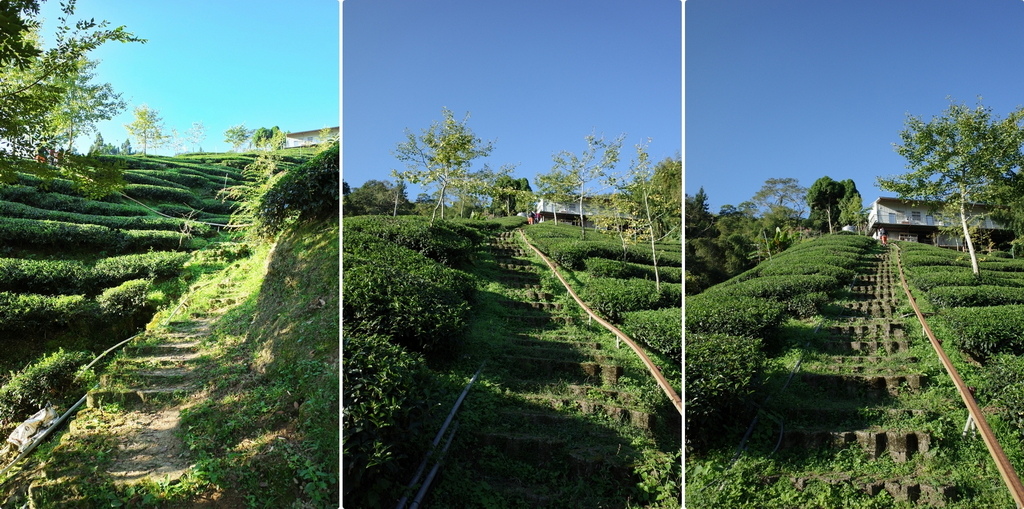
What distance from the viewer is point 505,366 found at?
3344 millimetres

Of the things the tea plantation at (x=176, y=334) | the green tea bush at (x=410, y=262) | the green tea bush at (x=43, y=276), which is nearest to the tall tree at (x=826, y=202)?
the green tea bush at (x=410, y=262)

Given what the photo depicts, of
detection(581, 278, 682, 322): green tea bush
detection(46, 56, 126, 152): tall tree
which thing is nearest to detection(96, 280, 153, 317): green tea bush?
detection(46, 56, 126, 152): tall tree

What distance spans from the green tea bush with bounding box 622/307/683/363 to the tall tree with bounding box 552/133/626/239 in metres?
0.61

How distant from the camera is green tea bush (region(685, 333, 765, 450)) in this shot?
2.95 meters

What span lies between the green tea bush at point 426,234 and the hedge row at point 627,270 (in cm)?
74

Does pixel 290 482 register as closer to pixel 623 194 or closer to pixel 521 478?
pixel 521 478

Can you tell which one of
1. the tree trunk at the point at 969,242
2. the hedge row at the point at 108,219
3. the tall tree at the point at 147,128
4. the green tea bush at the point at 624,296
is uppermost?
the tall tree at the point at 147,128

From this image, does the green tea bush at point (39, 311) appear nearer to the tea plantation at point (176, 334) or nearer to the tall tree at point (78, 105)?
the tea plantation at point (176, 334)

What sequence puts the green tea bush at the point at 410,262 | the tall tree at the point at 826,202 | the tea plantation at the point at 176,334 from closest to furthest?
the tall tree at the point at 826,202 → the tea plantation at the point at 176,334 → the green tea bush at the point at 410,262

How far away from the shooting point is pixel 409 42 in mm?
3459

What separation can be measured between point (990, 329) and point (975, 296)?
238 millimetres

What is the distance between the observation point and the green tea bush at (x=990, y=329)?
2764 millimetres

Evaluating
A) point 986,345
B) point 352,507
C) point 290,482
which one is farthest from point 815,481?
point 290,482

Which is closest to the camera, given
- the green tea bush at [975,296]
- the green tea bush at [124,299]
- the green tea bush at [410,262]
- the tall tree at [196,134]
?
the green tea bush at [975,296]
